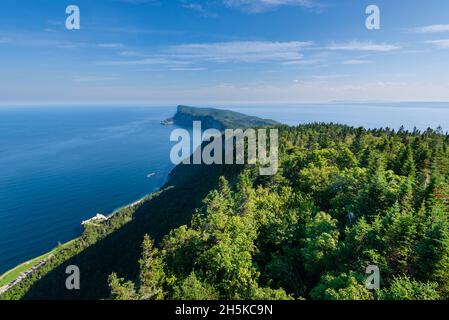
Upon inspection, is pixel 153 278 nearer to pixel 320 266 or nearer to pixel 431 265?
pixel 320 266

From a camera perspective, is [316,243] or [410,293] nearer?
[410,293]

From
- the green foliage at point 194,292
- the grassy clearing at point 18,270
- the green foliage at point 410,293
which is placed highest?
the green foliage at point 410,293

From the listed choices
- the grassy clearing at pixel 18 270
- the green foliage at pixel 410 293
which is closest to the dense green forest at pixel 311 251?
the green foliage at pixel 410 293

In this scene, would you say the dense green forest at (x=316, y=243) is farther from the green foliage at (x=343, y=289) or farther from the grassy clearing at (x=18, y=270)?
the grassy clearing at (x=18, y=270)

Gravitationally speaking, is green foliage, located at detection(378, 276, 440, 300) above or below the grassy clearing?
above

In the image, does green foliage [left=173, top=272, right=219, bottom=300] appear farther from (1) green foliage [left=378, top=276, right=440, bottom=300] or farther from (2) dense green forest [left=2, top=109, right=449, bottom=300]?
(1) green foliage [left=378, top=276, right=440, bottom=300]

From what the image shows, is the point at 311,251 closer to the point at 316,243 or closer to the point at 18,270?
the point at 316,243

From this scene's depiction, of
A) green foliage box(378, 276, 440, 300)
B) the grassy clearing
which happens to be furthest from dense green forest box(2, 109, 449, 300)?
the grassy clearing

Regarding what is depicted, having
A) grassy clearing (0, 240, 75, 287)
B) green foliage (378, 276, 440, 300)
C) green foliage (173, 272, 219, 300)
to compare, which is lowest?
grassy clearing (0, 240, 75, 287)

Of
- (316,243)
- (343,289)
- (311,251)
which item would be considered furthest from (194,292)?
(316,243)

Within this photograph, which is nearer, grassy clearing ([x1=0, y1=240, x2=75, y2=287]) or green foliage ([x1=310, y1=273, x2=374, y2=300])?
green foliage ([x1=310, y1=273, x2=374, y2=300])

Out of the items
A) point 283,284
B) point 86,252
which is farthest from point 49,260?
point 283,284
